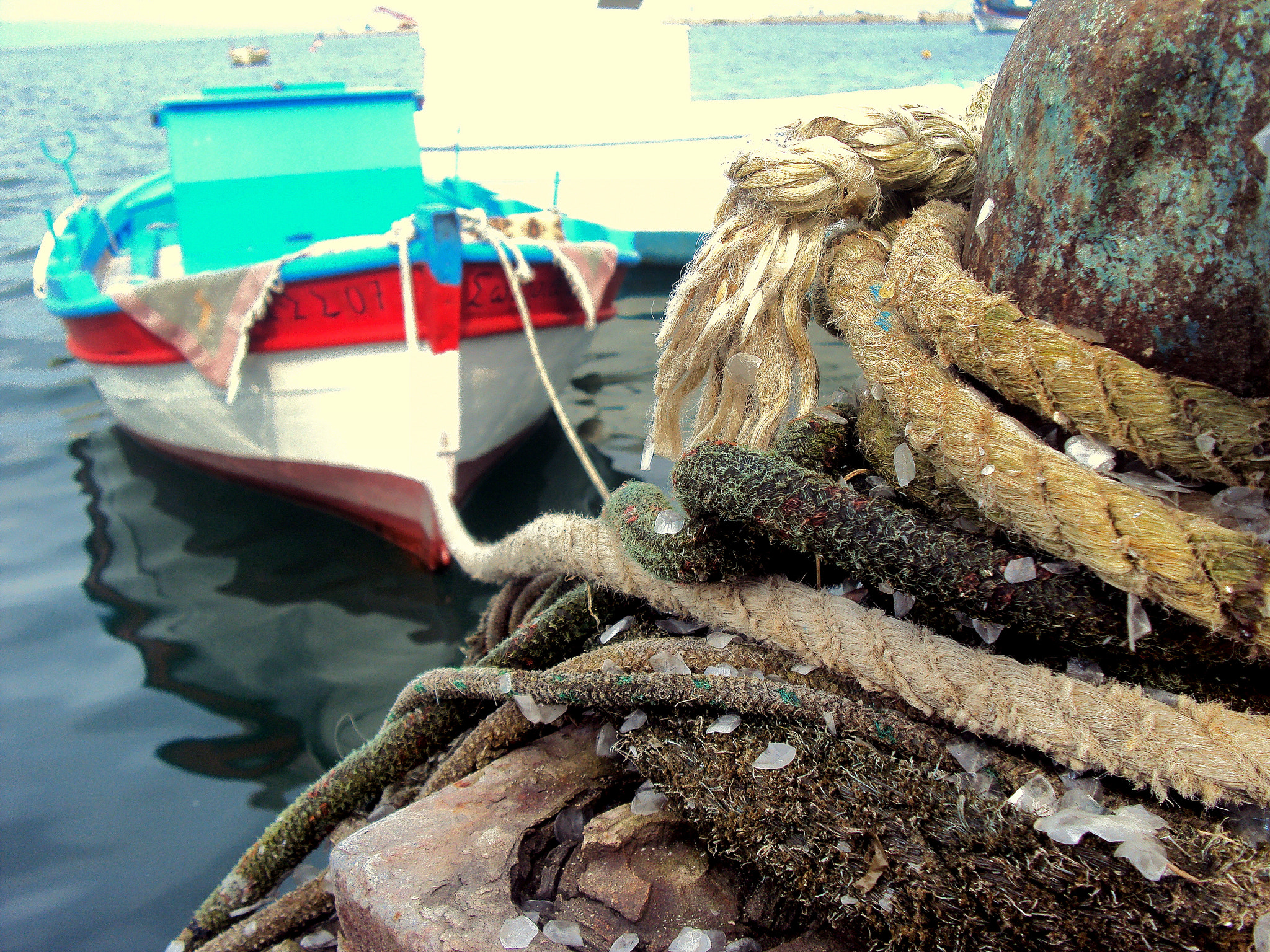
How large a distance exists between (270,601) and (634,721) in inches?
122

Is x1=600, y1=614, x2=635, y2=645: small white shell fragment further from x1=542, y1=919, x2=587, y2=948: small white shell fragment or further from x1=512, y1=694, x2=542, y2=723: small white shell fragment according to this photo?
x1=542, y1=919, x2=587, y2=948: small white shell fragment

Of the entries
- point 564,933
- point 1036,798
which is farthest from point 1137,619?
point 564,933

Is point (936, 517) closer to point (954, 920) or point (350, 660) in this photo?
point (954, 920)

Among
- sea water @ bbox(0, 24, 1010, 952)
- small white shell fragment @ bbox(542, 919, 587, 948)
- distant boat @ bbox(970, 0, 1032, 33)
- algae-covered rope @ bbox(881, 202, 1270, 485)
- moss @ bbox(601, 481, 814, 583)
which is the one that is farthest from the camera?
distant boat @ bbox(970, 0, 1032, 33)

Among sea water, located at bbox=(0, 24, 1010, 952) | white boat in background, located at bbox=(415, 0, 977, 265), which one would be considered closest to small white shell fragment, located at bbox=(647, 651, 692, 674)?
sea water, located at bbox=(0, 24, 1010, 952)

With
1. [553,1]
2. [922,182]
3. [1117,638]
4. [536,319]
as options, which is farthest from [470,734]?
[553,1]

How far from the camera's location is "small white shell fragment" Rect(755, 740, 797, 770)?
0.86 meters

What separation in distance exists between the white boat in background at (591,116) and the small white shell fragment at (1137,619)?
7320mm

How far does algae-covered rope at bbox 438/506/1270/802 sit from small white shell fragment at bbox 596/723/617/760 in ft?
0.56

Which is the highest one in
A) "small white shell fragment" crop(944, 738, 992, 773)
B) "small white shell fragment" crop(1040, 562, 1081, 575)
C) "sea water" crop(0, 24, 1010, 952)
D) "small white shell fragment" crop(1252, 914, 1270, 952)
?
"small white shell fragment" crop(1040, 562, 1081, 575)

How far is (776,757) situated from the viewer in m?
0.86

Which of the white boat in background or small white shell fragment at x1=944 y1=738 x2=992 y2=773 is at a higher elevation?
the white boat in background

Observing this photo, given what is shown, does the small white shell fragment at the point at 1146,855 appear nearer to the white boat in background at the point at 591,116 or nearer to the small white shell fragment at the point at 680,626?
the small white shell fragment at the point at 680,626

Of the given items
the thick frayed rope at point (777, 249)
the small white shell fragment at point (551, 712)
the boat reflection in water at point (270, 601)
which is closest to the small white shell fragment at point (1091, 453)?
the thick frayed rope at point (777, 249)
